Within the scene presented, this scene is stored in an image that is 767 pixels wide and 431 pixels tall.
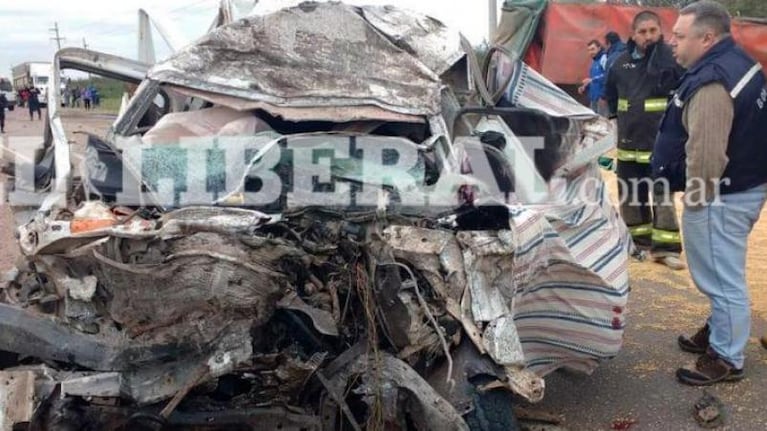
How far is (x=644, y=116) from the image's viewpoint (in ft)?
20.1

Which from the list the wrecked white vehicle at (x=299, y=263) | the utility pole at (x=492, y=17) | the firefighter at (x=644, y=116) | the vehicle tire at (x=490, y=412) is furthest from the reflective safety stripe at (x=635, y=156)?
the utility pole at (x=492, y=17)

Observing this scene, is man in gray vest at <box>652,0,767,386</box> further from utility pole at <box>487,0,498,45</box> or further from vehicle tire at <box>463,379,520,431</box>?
utility pole at <box>487,0,498,45</box>

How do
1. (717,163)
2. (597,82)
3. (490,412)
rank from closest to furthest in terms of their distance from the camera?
(490,412)
(717,163)
(597,82)

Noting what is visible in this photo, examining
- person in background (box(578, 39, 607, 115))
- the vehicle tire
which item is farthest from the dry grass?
person in background (box(578, 39, 607, 115))

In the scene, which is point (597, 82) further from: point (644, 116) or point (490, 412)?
point (490, 412)

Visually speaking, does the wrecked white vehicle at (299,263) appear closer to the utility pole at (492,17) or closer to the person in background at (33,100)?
Answer: the utility pole at (492,17)

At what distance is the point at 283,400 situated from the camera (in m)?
2.92

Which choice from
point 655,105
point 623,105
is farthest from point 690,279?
point 623,105

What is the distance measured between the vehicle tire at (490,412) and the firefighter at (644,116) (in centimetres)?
346

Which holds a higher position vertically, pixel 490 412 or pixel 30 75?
→ pixel 30 75

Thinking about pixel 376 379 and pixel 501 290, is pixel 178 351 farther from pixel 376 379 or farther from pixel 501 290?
pixel 501 290

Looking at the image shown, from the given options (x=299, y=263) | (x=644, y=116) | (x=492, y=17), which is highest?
(x=492, y=17)

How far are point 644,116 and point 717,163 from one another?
260 cm

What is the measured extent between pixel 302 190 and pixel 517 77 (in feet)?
5.46
